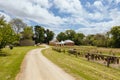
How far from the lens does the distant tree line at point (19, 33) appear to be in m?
35.3

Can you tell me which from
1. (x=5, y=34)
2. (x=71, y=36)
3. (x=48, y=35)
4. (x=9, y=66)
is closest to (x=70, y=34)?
(x=71, y=36)

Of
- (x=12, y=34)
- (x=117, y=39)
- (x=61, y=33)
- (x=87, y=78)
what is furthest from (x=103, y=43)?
(x=87, y=78)

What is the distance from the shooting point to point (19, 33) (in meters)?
88.5

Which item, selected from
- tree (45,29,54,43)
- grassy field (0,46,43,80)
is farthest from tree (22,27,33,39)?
grassy field (0,46,43,80)

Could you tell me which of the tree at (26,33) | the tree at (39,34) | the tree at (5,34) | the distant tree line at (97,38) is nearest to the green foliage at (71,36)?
the distant tree line at (97,38)

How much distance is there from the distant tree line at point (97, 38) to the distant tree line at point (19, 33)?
11.2 metres

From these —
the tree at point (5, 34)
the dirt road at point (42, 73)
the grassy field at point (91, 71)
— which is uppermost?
the tree at point (5, 34)

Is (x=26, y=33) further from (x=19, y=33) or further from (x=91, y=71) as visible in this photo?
(x=91, y=71)

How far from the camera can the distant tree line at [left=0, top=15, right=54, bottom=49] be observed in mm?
35347

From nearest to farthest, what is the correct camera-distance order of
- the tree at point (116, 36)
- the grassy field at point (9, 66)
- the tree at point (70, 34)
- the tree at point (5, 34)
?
1. the grassy field at point (9, 66)
2. the tree at point (5, 34)
3. the tree at point (116, 36)
4. the tree at point (70, 34)

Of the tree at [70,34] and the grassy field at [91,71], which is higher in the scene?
the tree at [70,34]

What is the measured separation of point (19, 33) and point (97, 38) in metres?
45.5

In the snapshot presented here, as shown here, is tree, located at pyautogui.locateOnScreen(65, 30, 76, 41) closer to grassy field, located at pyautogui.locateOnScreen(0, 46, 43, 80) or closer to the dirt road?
grassy field, located at pyautogui.locateOnScreen(0, 46, 43, 80)

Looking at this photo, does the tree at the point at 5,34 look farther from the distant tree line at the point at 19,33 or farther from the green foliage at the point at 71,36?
the green foliage at the point at 71,36
